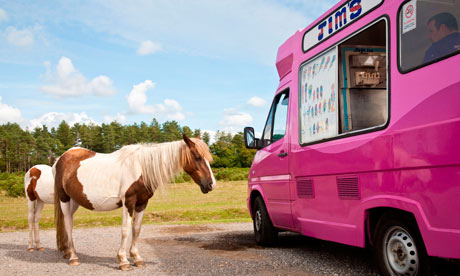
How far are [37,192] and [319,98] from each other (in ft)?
18.7

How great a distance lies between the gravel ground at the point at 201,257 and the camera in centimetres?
Answer: 549

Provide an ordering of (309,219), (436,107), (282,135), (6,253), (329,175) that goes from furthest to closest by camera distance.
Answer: (6,253), (282,135), (309,219), (329,175), (436,107)

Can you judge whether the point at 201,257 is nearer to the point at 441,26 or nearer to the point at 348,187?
the point at 348,187

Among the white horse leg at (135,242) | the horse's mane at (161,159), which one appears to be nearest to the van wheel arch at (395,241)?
the horse's mane at (161,159)

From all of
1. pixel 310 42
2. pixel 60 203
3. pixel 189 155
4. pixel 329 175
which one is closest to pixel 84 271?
pixel 60 203

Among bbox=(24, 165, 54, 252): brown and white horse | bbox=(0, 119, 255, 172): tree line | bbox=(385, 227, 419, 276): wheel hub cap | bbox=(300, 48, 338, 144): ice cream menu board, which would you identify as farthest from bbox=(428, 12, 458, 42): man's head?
bbox=(0, 119, 255, 172): tree line

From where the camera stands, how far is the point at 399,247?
3896 millimetres

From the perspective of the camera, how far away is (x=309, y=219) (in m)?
5.54

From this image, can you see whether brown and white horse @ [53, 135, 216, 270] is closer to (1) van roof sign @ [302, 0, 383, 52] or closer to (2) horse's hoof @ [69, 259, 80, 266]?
(2) horse's hoof @ [69, 259, 80, 266]

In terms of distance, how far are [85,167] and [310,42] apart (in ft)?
12.9

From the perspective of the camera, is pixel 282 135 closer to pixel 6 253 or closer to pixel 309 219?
pixel 309 219

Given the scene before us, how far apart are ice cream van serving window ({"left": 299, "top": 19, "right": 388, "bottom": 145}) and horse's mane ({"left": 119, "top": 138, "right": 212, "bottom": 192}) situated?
1835mm

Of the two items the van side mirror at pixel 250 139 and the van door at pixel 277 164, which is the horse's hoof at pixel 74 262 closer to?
the van door at pixel 277 164

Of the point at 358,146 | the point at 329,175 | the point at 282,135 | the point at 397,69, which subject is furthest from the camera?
the point at 282,135
